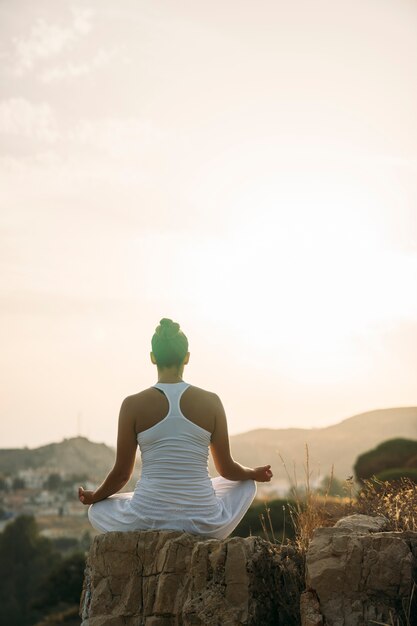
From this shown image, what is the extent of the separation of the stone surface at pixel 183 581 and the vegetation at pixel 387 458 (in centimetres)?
1450

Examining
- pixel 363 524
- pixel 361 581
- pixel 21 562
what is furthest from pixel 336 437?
pixel 361 581

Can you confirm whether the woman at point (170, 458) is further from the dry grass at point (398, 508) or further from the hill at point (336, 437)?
the hill at point (336, 437)

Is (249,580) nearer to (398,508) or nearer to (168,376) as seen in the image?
(168,376)

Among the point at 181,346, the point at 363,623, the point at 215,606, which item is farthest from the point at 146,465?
the point at 363,623

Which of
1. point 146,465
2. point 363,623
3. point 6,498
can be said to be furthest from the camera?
point 6,498

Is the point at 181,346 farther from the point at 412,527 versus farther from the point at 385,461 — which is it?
the point at 385,461

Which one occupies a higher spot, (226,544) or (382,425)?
(382,425)

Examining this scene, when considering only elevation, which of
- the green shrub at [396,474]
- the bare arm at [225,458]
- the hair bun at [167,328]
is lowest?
the bare arm at [225,458]

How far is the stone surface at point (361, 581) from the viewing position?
5.51 m

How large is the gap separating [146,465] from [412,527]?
7.59 feet

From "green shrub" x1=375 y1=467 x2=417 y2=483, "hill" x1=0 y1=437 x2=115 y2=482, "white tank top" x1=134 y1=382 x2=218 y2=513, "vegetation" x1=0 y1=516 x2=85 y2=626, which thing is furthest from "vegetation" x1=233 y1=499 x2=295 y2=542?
"hill" x1=0 y1=437 x2=115 y2=482

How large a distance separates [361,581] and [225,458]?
5.43 feet

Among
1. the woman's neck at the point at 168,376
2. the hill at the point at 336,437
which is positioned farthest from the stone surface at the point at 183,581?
the hill at the point at 336,437

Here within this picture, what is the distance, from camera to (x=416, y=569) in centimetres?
562
